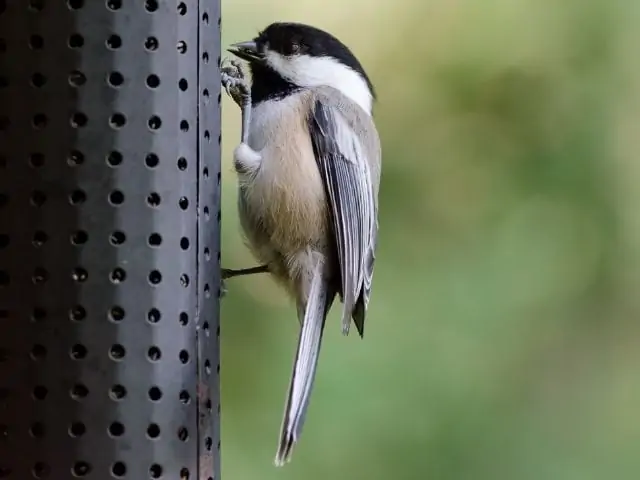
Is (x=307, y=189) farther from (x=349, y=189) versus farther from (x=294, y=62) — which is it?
(x=294, y=62)

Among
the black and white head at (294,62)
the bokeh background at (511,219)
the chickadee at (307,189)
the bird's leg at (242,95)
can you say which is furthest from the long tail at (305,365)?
the bokeh background at (511,219)

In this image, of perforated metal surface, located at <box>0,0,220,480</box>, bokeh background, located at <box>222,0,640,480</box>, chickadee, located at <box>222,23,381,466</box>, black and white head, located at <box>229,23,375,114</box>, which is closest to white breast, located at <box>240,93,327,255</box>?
chickadee, located at <box>222,23,381,466</box>

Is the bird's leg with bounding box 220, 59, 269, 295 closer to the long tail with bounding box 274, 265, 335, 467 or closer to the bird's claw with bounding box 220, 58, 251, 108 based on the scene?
the bird's claw with bounding box 220, 58, 251, 108

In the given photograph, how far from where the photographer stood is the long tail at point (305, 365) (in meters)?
1.31

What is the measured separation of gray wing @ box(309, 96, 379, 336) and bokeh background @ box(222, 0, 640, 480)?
23.9 inches

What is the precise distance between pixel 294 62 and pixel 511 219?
83 centimetres

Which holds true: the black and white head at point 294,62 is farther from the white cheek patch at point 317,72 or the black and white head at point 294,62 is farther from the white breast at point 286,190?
the white breast at point 286,190

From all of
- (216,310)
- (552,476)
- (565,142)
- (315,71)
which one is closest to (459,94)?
(565,142)

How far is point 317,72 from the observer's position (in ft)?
5.76

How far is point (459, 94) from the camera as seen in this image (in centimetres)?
233

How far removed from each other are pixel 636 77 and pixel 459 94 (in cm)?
45

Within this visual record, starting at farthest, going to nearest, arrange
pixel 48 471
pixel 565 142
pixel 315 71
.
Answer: pixel 565 142
pixel 315 71
pixel 48 471

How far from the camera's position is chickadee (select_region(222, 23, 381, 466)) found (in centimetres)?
158

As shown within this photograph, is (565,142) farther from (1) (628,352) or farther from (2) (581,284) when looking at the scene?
(1) (628,352)
